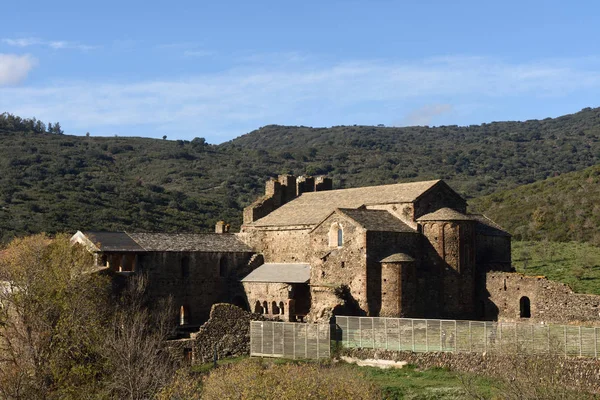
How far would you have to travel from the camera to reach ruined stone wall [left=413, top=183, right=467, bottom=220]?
1784 inches

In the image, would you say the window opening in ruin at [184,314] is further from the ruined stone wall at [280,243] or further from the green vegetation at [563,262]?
the green vegetation at [563,262]

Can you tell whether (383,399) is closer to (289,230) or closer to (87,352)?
(87,352)

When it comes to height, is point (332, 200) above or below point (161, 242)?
above

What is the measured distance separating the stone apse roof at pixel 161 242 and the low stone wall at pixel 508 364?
51.5 ft

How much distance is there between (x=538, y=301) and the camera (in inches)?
1593

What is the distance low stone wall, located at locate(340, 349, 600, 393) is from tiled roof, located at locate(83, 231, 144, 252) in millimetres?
16101

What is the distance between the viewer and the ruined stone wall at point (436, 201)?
45.3 meters

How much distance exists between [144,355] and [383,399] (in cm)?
964

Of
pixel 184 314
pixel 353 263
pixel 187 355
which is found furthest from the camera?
pixel 184 314

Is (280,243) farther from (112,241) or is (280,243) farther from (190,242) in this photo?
(112,241)

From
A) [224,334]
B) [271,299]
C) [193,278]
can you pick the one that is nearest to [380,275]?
[271,299]

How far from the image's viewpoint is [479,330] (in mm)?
34719

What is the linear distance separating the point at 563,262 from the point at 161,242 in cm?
3035

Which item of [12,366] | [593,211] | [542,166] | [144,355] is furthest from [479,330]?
[542,166]
